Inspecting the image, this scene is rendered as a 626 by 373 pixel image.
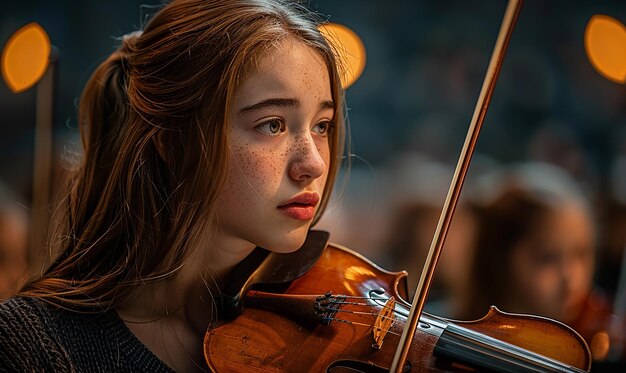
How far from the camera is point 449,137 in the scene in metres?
3.27

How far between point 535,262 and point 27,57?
119cm

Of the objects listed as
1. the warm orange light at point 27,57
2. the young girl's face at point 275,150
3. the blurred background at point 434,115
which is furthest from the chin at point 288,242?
the blurred background at point 434,115

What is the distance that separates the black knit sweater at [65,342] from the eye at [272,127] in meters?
0.29

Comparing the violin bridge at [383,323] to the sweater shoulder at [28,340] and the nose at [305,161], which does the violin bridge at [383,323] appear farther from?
the sweater shoulder at [28,340]

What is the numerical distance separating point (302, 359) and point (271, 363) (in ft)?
0.11

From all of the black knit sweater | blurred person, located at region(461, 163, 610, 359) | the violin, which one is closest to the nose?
the violin

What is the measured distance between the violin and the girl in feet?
0.16

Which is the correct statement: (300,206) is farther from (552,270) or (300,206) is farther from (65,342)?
(552,270)

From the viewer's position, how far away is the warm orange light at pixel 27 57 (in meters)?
1.76

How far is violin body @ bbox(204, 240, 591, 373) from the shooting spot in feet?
2.77

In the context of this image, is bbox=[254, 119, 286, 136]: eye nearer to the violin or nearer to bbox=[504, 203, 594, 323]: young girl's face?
the violin

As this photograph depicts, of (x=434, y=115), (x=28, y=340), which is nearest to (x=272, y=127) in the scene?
(x=28, y=340)

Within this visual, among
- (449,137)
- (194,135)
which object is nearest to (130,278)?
(194,135)

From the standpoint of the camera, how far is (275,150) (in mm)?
940
